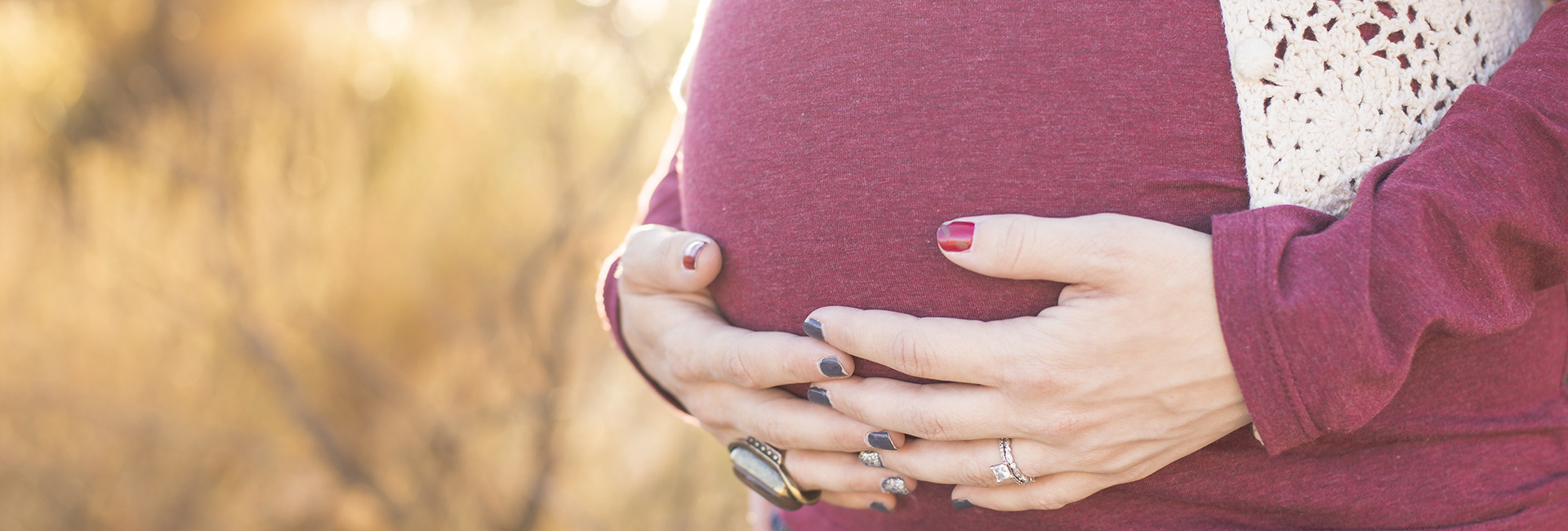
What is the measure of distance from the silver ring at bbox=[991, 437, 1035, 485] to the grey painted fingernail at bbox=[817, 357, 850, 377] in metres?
0.15

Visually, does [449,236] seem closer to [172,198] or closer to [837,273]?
[172,198]

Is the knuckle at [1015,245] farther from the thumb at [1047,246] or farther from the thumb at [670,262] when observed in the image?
the thumb at [670,262]

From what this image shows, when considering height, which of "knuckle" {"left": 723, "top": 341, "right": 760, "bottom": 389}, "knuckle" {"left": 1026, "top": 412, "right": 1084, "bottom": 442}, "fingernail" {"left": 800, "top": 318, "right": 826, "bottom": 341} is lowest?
"knuckle" {"left": 723, "top": 341, "right": 760, "bottom": 389}

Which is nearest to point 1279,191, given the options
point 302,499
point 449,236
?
point 449,236

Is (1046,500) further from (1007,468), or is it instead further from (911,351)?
(911,351)

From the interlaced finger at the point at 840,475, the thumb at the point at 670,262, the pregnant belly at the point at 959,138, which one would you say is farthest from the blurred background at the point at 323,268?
the interlaced finger at the point at 840,475

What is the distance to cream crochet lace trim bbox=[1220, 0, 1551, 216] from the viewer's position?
0.70 m

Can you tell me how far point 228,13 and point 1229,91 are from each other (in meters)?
3.02

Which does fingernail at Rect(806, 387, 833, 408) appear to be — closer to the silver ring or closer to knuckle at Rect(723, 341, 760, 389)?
knuckle at Rect(723, 341, 760, 389)

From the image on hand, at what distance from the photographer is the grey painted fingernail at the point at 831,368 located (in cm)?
76

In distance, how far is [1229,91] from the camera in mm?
718

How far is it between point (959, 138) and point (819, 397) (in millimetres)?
284

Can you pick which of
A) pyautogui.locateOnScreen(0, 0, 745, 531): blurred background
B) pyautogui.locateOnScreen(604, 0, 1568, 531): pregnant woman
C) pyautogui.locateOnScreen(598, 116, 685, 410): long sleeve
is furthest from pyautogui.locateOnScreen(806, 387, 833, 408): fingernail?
pyautogui.locateOnScreen(0, 0, 745, 531): blurred background

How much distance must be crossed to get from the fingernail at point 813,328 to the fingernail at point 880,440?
0.10 m
